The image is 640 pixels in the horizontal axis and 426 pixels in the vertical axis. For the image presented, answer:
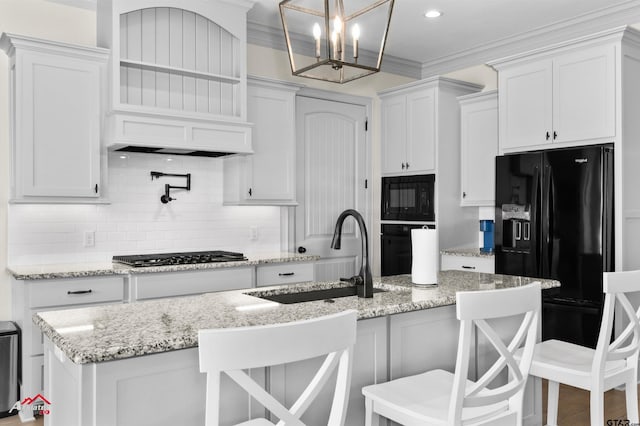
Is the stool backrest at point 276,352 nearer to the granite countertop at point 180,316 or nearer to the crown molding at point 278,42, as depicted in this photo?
the granite countertop at point 180,316

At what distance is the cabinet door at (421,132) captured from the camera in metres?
4.92

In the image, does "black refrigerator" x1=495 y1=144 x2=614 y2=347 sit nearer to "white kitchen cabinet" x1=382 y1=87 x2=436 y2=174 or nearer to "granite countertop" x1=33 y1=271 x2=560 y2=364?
"white kitchen cabinet" x1=382 y1=87 x2=436 y2=174

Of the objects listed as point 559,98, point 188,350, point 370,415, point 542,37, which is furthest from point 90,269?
point 542,37

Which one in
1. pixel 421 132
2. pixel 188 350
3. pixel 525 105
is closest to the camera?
pixel 188 350

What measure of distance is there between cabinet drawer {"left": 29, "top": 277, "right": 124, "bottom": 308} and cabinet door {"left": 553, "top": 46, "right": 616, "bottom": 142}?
10.8 ft

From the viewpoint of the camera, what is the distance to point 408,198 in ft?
16.9

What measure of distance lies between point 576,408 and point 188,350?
266 cm

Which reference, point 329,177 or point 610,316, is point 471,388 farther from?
point 329,177

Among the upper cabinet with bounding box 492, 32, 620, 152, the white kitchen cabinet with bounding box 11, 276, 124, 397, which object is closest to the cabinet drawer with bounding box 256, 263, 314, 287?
the white kitchen cabinet with bounding box 11, 276, 124, 397

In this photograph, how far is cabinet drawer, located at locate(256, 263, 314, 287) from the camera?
13.0 feet

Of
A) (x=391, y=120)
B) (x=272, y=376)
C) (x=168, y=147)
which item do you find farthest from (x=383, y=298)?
(x=391, y=120)

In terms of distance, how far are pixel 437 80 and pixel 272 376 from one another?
3671mm

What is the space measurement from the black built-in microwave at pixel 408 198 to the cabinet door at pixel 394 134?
14 cm

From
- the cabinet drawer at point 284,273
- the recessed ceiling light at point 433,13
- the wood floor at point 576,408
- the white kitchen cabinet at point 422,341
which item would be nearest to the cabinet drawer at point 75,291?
the wood floor at point 576,408
